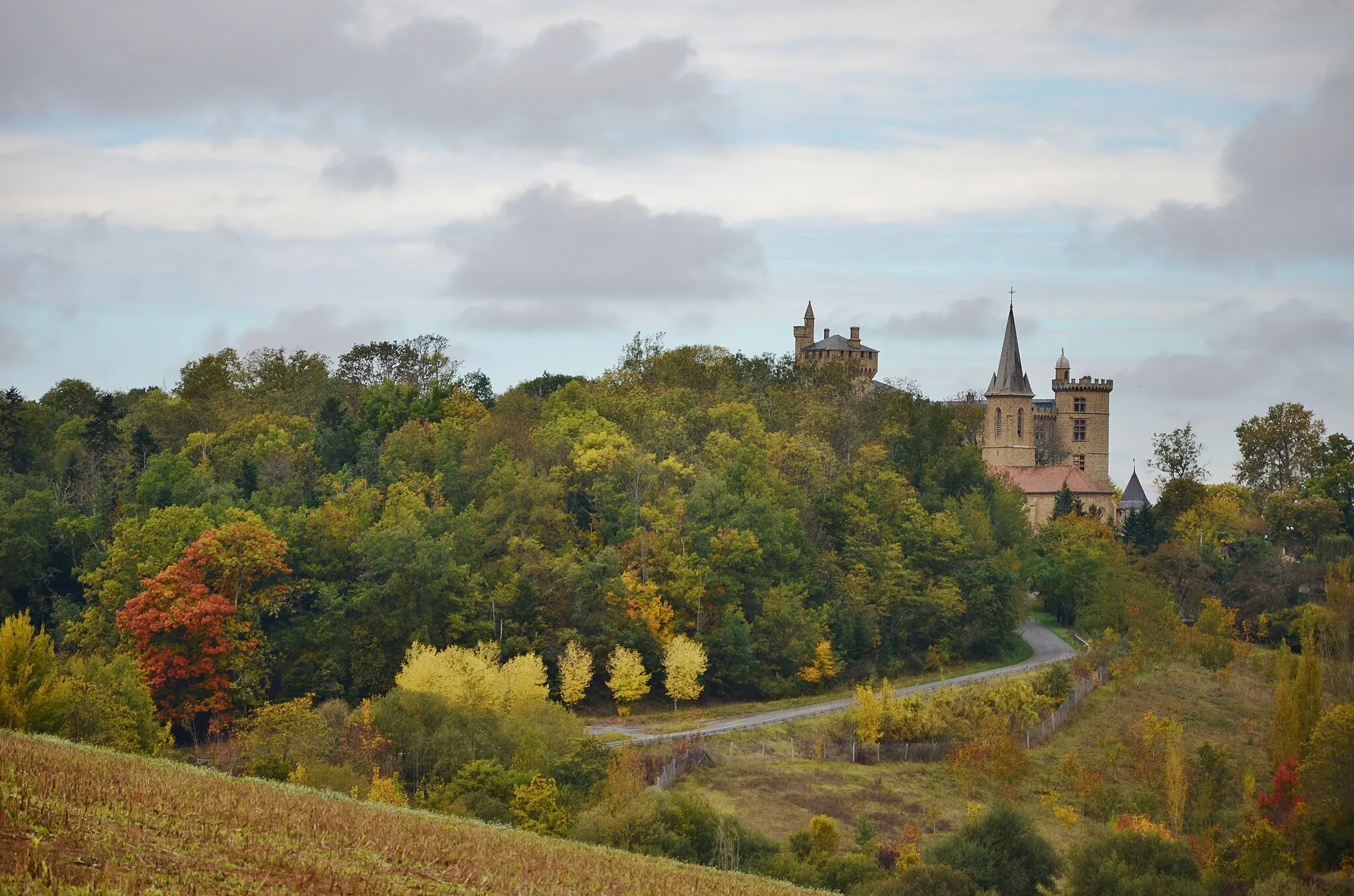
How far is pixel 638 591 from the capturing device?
6638 centimetres

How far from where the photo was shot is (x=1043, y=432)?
122062mm

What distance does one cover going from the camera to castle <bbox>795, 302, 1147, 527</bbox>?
10769cm

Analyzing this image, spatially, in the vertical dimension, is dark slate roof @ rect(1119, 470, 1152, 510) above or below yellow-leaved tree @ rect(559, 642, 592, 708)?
above

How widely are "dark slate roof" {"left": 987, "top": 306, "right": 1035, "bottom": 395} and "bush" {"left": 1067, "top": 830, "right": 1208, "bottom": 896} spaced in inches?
3148

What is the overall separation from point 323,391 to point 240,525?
91.6 feet

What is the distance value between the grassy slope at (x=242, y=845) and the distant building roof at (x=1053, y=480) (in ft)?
259

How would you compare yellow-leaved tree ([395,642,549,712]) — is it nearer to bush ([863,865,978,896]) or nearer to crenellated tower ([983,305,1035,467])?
bush ([863,865,978,896])

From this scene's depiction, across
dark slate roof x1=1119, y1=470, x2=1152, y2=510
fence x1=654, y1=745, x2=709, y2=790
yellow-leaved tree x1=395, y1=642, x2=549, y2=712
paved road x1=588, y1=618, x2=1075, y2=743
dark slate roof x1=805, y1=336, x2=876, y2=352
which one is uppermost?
dark slate roof x1=805, y1=336, x2=876, y2=352

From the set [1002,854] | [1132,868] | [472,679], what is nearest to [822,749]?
[472,679]

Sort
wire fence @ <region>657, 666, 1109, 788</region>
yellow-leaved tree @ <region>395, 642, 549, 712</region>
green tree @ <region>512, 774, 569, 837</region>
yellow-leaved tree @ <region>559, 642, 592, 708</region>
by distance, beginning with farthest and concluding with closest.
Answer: yellow-leaved tree @ <region>559, 642, 592, 708</region> < yellow-leaved tree @ <region>395, 642, 549, 712</region> < wire fence @ <region>657, 666, 1109, 788</region> < green tree @ <region>512, 774, 569, 837</region>

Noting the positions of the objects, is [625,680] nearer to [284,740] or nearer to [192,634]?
[192,634]

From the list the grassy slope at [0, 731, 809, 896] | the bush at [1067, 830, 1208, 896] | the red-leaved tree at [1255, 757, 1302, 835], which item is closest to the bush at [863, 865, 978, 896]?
the bush at [1067, 830, 1208, 896]

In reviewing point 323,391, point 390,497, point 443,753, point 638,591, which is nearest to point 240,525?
point 390,497

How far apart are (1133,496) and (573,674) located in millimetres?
66363
